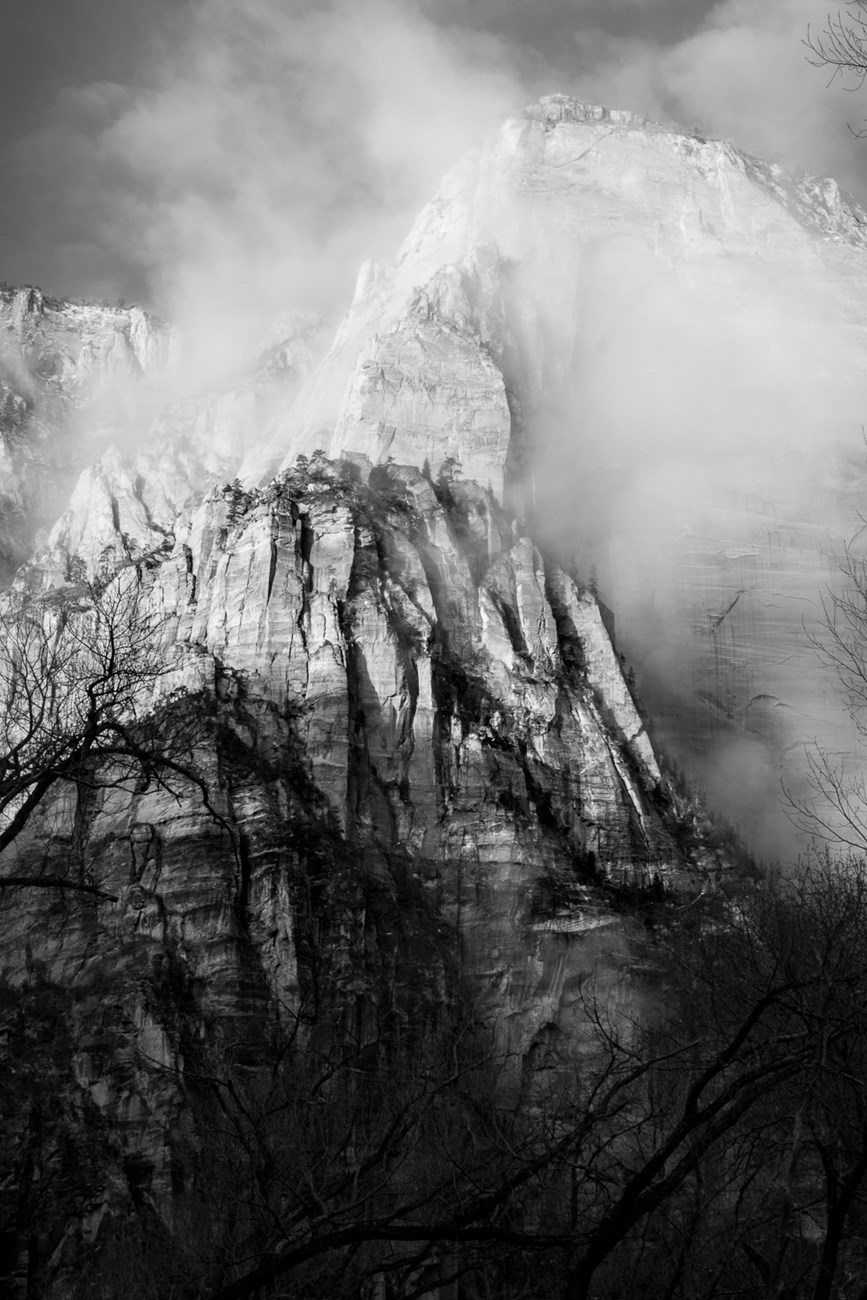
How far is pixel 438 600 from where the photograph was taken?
2327 inches

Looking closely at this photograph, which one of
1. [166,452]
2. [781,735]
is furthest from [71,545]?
[781,735]

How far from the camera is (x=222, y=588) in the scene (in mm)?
55750

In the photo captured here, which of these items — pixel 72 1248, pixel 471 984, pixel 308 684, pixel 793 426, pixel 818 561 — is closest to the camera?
pixel 72 1248

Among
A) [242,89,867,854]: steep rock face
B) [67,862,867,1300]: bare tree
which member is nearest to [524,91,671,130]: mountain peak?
[242,89,867,854]: steep rock face

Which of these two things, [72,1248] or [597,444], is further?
[597,444]

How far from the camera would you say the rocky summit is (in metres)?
38.8

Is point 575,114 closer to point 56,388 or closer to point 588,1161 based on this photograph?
point 56,388

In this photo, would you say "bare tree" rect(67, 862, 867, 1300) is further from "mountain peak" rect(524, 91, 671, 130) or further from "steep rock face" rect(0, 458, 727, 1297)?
"mountain peak" rect(524, 91, 671, 130)

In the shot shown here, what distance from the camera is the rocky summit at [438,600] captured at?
3881 centimetres

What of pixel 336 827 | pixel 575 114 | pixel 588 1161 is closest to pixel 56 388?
pixel 575 114

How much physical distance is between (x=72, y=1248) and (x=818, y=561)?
5753 cm

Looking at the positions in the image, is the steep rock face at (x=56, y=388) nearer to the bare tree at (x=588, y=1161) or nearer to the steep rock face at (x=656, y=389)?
the steep rock face at (x=656, y=389)

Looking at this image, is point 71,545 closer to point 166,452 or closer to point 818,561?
point 166,452

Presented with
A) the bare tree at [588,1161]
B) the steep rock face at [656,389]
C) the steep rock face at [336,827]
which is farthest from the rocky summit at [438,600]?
the bare tree at [588,1161]
